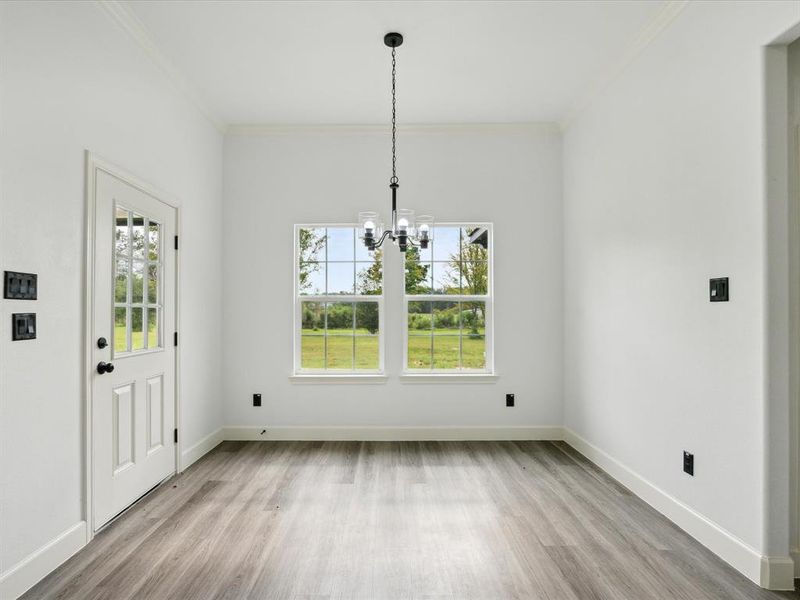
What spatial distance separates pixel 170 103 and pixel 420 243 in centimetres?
213

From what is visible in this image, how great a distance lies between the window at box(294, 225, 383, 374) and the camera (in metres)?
4.55

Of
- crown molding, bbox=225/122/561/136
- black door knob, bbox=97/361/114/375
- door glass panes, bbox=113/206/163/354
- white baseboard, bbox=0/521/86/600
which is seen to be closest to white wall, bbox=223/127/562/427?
crown molding, bbox=225/122/561/136

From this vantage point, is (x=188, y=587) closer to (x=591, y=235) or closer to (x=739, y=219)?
(x=739, y=219)

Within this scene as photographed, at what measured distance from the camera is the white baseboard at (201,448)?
A: 3.69m

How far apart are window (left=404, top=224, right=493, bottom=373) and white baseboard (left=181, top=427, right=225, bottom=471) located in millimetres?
1828

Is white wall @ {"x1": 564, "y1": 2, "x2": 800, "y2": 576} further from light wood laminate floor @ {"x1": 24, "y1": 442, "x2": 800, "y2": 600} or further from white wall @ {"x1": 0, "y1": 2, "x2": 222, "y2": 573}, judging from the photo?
white wall @ {"x1": 0, "y1": 2, "x2": 222, "y2": 573}

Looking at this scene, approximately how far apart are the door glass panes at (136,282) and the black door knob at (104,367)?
0.57 feet

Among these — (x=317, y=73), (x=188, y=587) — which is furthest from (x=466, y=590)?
(x=317, y=73)

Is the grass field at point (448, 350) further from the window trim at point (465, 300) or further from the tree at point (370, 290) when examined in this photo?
the tree at point (370, 290)

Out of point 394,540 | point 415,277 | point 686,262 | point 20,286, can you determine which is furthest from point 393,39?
point 394,540

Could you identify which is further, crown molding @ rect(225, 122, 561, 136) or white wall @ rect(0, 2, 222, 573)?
crown molding @ rect(225, 122, 561, 136)

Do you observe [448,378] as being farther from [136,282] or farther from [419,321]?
Answer: [136,282]

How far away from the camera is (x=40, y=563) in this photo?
2.15m

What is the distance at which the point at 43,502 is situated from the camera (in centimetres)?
219
